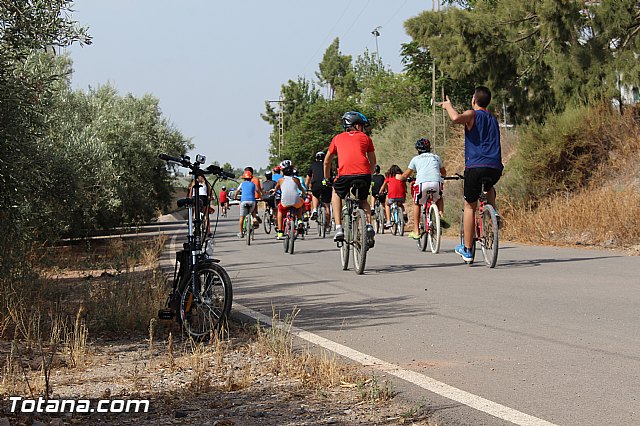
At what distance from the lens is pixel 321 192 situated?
23859 millimetres

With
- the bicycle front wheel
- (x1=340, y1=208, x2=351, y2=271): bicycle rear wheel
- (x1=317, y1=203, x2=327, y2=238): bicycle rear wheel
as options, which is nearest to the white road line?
the bicycle front wheel

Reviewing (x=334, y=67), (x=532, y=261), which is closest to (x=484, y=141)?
(x=532, y=261)

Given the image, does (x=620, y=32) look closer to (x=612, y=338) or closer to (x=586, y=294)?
(x=586, y=294)

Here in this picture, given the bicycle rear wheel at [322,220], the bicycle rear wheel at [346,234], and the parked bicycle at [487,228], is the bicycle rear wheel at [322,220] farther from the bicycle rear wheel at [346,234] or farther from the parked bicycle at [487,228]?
the parked bicycle at [487,228]

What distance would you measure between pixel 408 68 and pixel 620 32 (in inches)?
1051

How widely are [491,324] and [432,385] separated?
2.48m

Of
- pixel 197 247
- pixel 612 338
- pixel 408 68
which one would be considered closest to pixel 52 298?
pixel 197 247

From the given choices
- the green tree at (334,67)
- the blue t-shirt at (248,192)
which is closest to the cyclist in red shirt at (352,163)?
the blue t-shirt at (248,192)

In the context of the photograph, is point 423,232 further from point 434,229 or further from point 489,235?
point 489,235

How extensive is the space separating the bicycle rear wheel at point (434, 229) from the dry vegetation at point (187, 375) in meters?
8.10

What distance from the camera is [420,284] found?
1170 centimetres

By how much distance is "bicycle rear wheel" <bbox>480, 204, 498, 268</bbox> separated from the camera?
43.9 ft

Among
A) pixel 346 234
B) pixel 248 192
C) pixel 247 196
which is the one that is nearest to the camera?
pixel 346 234

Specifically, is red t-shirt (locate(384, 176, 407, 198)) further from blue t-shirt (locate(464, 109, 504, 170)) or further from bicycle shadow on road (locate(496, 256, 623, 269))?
blue t-shirt (locate(464, 109, 504, 170))
